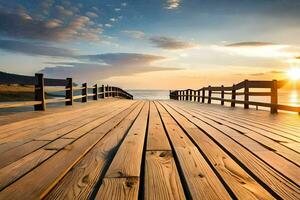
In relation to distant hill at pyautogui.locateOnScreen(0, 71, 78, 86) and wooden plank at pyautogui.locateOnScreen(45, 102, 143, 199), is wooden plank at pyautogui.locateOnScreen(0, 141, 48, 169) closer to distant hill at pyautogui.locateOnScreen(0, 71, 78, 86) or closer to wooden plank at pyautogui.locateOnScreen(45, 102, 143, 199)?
wooden plank at pyautogui.locateOnScreen(45, 102, 143, 199)

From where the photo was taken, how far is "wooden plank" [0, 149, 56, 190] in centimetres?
215

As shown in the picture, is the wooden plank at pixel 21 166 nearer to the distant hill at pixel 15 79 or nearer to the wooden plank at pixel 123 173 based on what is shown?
the wooden plank at pixel 123 173

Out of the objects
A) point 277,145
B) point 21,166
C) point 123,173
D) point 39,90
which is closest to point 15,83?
point 39,90

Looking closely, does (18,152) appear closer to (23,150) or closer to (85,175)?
(23,150)

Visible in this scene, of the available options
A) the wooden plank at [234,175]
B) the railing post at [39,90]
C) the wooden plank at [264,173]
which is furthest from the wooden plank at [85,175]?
the railing post at [39,90]

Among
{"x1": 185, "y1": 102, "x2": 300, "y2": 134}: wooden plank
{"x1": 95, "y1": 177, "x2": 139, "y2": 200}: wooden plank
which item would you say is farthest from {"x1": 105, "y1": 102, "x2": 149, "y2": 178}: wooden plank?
{"x1": 185, "y1": 102, "x2": 300, "y2": 134}: wooden plank

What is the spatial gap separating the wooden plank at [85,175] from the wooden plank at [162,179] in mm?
374

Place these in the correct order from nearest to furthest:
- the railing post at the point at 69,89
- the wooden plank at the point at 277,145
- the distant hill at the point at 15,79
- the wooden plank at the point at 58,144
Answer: the wooden plank at the point at 277,145 → the wooden plank at the point at 58,144 → the distant hill at the point at 15,79 → the railing post at the point at 69,89

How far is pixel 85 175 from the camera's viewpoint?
2.17 metres

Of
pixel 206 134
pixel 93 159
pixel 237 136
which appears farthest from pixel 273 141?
pixel 93 159

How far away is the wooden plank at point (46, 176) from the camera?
5.97 feet

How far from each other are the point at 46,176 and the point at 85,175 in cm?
29

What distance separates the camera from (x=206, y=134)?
4262mm

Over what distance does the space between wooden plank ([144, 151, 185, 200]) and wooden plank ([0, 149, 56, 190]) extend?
1.00 meters
